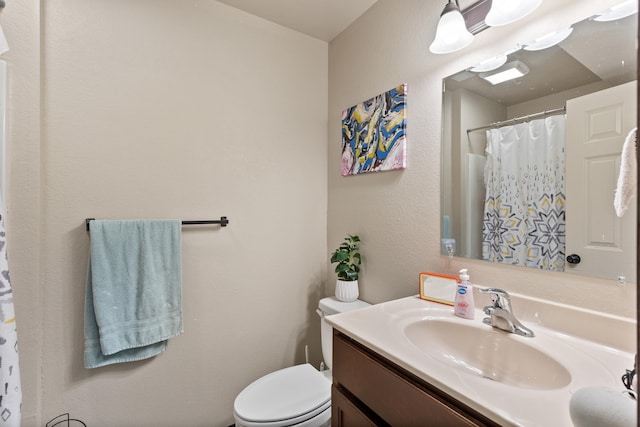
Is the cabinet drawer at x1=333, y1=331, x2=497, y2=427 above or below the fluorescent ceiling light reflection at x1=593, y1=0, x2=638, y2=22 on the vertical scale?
below

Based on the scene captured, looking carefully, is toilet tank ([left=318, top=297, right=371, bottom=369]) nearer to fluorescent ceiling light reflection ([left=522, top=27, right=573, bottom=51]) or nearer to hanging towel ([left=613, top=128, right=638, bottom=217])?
hanging towel ([left=613, top=128, right=638, bottom=217])

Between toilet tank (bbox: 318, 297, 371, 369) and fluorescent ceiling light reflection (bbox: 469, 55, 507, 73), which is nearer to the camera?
fluorescent ceiling light reflection (bbox: 469, 55, 507, 73)

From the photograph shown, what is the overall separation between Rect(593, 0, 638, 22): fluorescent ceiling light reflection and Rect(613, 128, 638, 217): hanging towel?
31cm

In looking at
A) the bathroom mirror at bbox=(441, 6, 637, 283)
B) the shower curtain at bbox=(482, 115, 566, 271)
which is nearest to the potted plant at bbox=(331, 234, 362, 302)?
the bathroom mirror at bbox=(441, 6, 637, 283)

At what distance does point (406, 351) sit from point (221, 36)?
1.70 meters

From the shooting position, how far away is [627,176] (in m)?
0.72

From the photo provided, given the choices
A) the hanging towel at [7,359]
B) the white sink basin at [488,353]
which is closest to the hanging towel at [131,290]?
the hanging towel at [7,359]

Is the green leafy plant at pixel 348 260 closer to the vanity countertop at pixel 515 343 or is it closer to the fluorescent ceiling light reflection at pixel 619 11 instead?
the vanity countertop at pixel 515 343

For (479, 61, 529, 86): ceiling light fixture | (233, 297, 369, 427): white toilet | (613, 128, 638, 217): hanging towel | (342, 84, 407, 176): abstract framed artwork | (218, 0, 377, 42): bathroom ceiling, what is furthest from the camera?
(218, 0, 377, 42): bathroom ceiling

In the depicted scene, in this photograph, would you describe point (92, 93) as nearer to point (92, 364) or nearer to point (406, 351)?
point (92, 364)

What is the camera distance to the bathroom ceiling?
4.97 ft

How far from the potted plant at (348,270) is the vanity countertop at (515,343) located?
46 cm

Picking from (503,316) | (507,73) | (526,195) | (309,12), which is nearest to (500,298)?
(503,316)

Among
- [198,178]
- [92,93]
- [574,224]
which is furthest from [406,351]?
[92,93]
